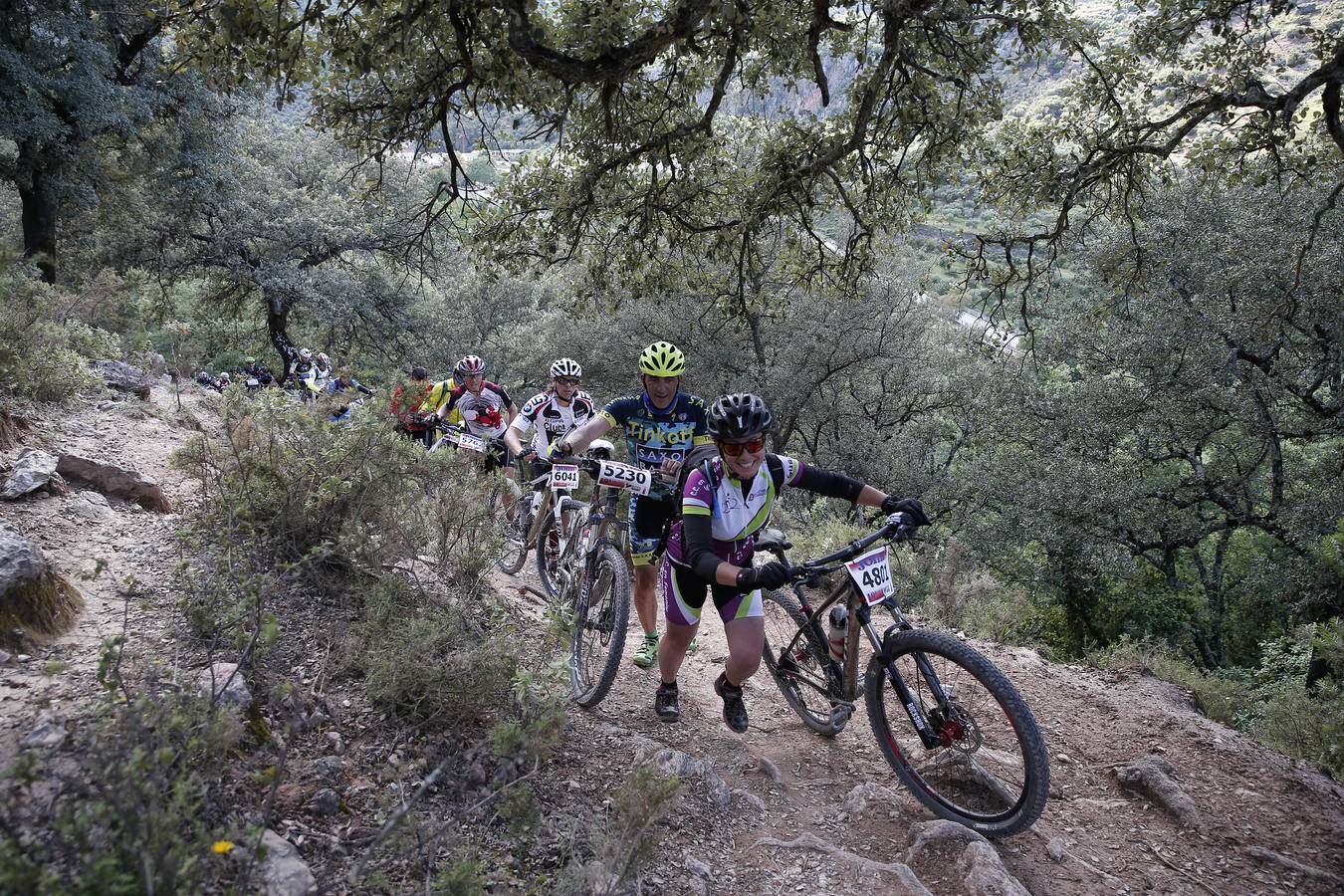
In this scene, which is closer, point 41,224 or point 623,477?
point 623,477

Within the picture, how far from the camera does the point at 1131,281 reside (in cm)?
714

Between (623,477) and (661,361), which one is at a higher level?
(661,361)

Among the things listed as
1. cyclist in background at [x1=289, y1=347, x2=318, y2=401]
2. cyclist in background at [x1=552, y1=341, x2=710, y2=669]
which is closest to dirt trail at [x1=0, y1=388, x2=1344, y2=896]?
cyclist in background at [x1=552, y1=341, x2=710, y2=669]

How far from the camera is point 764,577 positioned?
355cm

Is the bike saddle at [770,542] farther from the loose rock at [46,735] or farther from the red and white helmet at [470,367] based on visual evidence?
the red and white helmet at [470,367]

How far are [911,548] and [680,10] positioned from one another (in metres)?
11.4

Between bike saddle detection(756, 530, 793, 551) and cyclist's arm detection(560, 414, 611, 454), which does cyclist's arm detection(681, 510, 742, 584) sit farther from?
cyclist's arm detection(560, 414, 611, 454)

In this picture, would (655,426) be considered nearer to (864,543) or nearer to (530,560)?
(864,543)

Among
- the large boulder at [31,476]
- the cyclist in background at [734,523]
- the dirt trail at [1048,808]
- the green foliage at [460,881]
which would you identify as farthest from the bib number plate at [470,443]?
the green foliage at [460,881]

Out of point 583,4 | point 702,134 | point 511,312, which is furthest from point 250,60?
point 511,312

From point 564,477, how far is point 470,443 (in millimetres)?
2287

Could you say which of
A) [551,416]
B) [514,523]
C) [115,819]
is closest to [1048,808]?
[115,819]

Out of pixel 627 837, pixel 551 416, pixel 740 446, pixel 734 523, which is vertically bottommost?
pixel 627 837

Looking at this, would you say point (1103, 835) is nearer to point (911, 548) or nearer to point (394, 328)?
point (911, 548)
